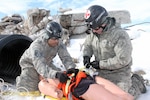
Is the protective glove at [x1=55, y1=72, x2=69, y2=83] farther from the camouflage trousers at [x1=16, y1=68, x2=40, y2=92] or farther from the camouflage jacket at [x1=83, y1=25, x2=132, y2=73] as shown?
the camouflage trousers at [x1=16, y1=68, x2=40, y2=92]

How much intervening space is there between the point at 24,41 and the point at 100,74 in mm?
2078

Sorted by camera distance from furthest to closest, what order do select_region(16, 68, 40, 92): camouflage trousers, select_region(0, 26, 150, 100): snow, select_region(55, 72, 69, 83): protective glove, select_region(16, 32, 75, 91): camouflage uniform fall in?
select_region(0, 26, 150, 100): snow < select_region(16, 68, 40, 92): camouflage trousers < select_region(16, 32, 75, 91): camouflage uniform < select_region(55, 72, 69, 83): protective glove

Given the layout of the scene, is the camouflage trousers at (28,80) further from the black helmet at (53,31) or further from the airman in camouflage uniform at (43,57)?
the black helmet at (53,31)

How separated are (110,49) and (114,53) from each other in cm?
9

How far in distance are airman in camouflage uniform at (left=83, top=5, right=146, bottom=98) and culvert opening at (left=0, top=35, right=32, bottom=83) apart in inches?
75.4

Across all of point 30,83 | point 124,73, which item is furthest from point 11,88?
point 124,73

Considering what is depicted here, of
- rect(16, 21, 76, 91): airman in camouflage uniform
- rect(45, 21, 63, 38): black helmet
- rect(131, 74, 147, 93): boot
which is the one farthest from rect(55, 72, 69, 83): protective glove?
rect(131, 74, 147, 93): boot

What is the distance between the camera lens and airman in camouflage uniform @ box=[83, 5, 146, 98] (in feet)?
13.2

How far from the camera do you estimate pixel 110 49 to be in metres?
4.18

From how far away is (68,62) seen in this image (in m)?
4.66

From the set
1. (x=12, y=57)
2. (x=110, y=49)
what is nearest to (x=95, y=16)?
(x=110, y=49)

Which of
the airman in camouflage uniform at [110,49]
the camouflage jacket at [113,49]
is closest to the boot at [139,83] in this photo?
the airman in camouflage uniform at [110,49]

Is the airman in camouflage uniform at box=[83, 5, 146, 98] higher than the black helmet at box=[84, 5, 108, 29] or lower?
lower

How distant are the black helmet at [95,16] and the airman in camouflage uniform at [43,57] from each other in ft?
1.76
